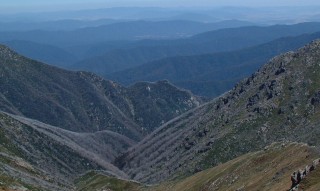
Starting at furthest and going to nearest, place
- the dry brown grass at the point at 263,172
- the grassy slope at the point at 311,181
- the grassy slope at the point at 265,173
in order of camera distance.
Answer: the dry brown grass at the point at 263,172
the grassy slope at the point at 265,173
the grassy slope at the point at 311,181

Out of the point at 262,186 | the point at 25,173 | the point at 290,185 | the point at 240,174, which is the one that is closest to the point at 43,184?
the point at 25,173

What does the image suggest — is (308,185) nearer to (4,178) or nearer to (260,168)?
(260,168)

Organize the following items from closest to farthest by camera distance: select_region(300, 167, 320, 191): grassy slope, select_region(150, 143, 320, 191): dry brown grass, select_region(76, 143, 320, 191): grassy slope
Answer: select_region(300, 167, 320, 191): grassy slope < select_region(76, 143, 320, 191): grassy slope < select_region(150, 143, 320, 191): dry brown grass

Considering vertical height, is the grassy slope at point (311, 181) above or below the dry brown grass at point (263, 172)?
above

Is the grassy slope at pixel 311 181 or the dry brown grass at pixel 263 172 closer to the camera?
the grassy slope at pixel 311 181

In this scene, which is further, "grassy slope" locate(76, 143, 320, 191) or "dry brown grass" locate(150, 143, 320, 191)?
"dry brown grass" locate(150, 143, 320, 191)

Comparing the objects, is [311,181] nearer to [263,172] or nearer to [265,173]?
[265,173]

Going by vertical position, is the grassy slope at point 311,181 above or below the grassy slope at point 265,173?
above

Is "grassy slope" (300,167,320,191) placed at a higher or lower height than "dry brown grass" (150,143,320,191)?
higher

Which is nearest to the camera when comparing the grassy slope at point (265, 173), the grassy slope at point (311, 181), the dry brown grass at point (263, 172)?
the grassy slope at point (311, 181)

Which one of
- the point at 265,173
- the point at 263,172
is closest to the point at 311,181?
the point at 265,173

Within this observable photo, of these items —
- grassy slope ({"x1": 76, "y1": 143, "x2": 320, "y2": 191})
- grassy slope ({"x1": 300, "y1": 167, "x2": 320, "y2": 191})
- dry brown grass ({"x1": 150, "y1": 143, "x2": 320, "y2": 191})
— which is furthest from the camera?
dry brown grass ({"x1": 150, "y1": 143, "x2": 320, "y2": 191})

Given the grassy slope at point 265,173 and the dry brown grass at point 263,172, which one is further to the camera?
the dry brown grass at point 263,172
